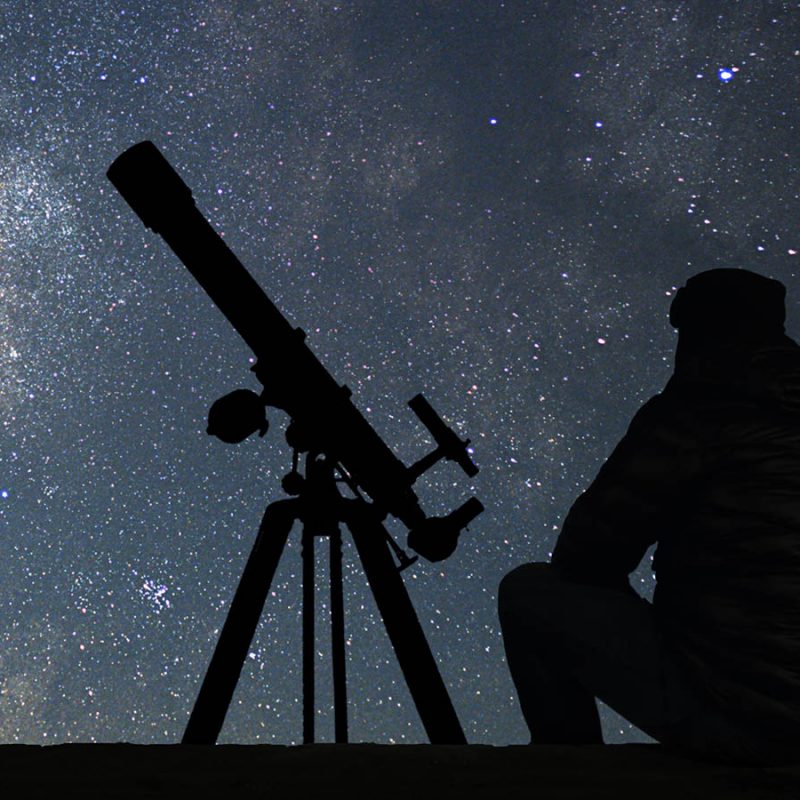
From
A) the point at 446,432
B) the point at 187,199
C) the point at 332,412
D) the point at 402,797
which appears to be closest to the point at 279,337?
the point at 332,412

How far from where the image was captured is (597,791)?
1814 millimetres

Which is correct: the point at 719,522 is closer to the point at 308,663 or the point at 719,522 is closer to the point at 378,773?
the point at 378,773

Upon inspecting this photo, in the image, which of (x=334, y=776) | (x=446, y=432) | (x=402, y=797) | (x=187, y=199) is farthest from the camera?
(x=446, y=432)

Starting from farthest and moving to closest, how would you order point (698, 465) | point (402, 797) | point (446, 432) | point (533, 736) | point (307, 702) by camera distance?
point (446, 432), point (307, 702), point (533, 736), point (698, 465), point (402, 797)

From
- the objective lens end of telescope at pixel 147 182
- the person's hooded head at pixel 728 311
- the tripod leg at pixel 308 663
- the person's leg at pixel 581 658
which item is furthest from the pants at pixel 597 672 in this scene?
the objective lens end of telescope at pixel 147 182

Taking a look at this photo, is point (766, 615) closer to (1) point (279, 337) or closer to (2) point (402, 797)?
(2) point (402, 797)

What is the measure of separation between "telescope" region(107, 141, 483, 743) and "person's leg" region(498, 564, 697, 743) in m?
1.29

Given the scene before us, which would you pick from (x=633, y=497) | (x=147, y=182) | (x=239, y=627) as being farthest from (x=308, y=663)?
(x=147, y=182)

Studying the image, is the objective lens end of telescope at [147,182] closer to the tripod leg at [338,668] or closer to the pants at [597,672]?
the tripod leg at [338,668]

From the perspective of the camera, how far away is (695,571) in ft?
6.89

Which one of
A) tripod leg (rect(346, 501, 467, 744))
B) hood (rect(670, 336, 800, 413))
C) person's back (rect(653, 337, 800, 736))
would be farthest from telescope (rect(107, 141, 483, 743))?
hood (rect(670, 336, 800, 413))

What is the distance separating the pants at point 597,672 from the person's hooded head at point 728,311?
793 millimetres

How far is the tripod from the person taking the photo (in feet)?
10.8

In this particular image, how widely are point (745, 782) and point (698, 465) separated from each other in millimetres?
776
